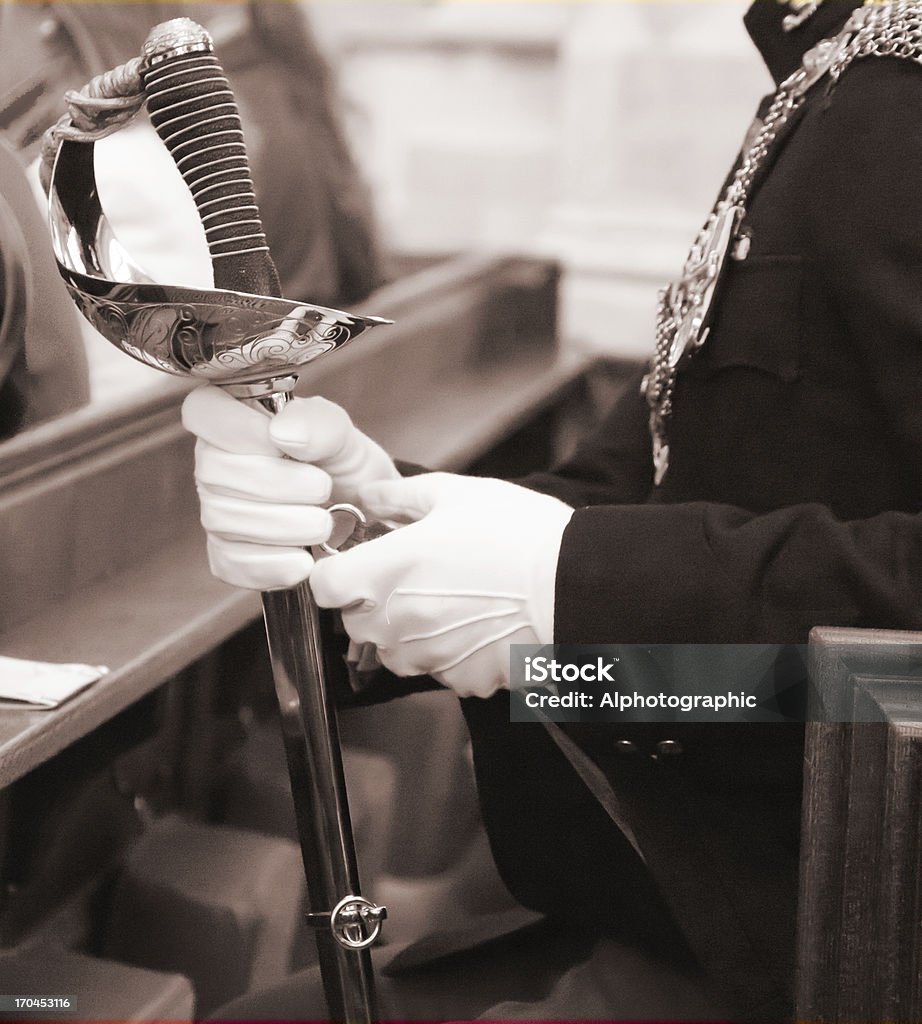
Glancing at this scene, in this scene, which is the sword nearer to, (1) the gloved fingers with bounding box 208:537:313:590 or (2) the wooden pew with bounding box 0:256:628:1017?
(1) the gloved fingers with bounding box 208:537:313:590

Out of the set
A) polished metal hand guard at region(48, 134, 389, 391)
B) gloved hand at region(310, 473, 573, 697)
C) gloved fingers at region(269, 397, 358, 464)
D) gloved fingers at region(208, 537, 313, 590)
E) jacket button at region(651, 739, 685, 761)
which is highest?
polished metal hand guard at region(48, 134, 389, 391)

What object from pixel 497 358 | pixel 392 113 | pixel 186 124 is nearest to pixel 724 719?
pixel 186 124

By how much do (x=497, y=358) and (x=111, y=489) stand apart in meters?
0.74

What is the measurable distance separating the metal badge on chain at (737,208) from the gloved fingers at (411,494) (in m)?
0.15

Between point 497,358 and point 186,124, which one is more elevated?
point 186,124

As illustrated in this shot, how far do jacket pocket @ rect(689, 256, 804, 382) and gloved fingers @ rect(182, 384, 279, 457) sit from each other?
0.26 m

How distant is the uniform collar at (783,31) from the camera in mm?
629

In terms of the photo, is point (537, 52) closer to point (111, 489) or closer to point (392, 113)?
point (392, 113)

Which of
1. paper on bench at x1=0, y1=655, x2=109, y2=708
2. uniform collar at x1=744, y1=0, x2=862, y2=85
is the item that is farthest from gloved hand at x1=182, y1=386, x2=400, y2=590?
uniform collar at x1=744, y1=0, x2=862, y2=85

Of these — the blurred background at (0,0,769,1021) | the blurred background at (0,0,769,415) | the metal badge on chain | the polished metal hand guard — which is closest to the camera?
the polished metal hand guard

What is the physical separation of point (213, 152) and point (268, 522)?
0.55 ft

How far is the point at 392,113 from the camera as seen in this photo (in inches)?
73.1

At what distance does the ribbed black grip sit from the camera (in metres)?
0.48
